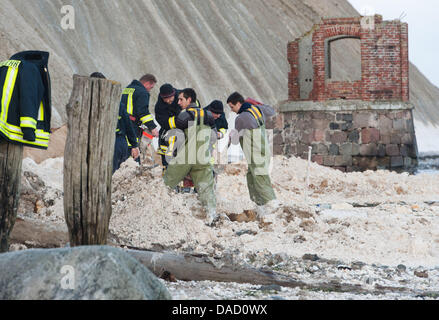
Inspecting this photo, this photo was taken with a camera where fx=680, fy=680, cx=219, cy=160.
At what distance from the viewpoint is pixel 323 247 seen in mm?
7559

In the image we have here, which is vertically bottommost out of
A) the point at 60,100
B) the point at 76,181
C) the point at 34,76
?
the point at 76,181

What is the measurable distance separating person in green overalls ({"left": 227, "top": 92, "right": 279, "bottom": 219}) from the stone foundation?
9276 millimetres

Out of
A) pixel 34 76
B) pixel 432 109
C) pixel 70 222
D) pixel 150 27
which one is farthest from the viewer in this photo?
pixel 432 109

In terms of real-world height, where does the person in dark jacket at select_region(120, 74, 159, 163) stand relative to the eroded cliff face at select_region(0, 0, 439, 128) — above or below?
below

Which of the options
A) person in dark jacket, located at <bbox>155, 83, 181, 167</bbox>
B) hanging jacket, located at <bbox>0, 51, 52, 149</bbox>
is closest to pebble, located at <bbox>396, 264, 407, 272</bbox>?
hanging jacket, located at <bbox>0, 51, 52, 149</bbox>

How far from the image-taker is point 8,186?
19.0ft

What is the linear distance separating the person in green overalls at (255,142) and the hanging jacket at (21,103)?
395cm

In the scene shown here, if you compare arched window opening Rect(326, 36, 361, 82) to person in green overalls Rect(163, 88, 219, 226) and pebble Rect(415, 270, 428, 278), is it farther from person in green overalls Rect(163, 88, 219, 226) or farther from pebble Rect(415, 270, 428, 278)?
pebble Rect(415, 270, 428, 278)

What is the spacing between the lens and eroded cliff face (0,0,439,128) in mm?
25594

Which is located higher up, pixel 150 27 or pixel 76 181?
pixel 150 27

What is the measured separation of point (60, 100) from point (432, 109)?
46.6m

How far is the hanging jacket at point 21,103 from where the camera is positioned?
5.75m
